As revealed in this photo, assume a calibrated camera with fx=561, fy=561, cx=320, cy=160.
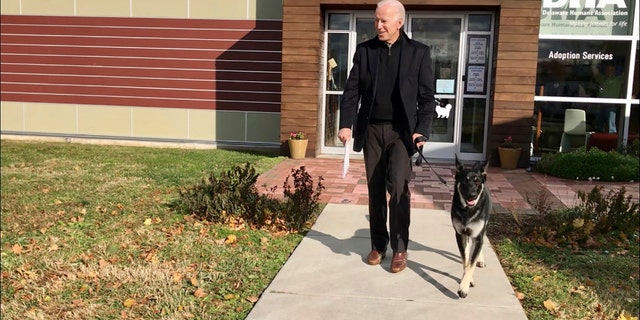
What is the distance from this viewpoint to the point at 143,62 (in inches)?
479

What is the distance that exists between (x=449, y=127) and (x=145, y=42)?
666 cm

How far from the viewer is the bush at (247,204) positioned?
5.48 meters

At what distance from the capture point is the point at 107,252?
4.71 m

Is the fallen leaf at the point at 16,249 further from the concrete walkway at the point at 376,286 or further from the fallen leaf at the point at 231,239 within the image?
→ the concrete walkway at the point at 376,286

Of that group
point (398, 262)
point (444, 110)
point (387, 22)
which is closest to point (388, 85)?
point (387, 22)

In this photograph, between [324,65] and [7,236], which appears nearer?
[7,236]

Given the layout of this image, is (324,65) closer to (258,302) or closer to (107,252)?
(107,252)

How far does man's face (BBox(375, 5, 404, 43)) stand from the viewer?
12.9 ft

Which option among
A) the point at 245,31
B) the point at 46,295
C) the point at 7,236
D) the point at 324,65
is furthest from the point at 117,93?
the point at 46,295

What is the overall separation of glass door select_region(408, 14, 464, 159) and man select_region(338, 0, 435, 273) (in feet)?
21.4

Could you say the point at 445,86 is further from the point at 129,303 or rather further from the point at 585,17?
the point at 129,303

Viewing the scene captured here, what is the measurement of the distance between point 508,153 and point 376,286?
21.0 ft

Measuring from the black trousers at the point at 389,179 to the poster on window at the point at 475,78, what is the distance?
666 centimetres

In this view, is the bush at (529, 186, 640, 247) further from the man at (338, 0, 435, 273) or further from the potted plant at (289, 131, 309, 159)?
the potted plant at (289, 131, 309, 159)
